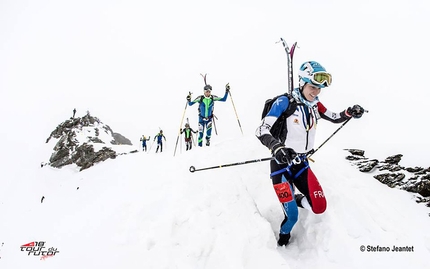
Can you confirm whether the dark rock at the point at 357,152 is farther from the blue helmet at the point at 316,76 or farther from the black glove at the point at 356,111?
the blue helmet at the point at 316,76

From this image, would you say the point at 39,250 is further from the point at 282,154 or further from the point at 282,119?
the point at 282,119

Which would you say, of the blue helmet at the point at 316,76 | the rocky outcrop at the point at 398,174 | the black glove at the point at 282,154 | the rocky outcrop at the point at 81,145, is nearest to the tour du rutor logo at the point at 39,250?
the black glove at the point at 282,154

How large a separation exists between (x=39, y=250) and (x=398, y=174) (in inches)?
375

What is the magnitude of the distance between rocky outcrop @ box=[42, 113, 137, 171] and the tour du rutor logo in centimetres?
1530

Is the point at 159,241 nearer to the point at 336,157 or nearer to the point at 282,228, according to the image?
the point at 282,228

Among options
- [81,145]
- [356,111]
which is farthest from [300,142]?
[81,145]

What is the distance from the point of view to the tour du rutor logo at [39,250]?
5.05 metres

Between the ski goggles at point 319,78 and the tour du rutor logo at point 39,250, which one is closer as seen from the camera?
the ski goggles at point 319,78

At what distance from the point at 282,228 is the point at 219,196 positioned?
6.10 feet

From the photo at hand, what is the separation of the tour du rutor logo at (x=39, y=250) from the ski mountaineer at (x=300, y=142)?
4.85m

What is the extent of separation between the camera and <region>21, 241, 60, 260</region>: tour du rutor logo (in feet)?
16.6

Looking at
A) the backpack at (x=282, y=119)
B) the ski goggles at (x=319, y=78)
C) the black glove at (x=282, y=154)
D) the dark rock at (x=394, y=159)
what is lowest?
the dark rock at (x=394, y=159)

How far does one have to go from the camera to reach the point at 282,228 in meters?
4.86

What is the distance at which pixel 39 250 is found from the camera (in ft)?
17.7
